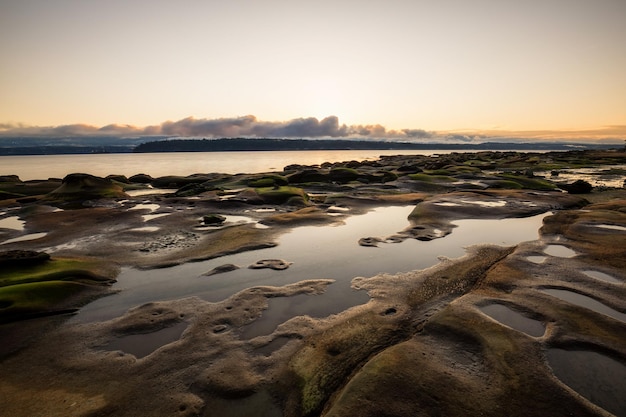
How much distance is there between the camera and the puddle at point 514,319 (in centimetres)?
805

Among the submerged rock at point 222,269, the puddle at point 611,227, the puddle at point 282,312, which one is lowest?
the submerged rock at point 222,269

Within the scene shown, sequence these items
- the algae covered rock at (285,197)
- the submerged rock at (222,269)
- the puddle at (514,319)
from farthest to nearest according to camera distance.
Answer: the algae covered rock at (285,197) < the submerged rock at (222,269) < the puddle at (514,319)

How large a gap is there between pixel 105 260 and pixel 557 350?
52.4 ft

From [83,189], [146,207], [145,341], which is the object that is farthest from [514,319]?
[83,189]

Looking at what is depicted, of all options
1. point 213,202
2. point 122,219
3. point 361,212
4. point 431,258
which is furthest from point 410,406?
point 213,202

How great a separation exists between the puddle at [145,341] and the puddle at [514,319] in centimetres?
799

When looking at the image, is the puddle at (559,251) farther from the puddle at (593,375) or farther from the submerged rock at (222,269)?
the submerged rock at (222,269)

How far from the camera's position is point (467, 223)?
66.4 ft

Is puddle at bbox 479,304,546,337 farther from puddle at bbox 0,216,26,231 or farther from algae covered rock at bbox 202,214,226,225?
puddle at bbox 0,216,26,231

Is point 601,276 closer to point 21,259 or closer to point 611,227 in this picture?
point 611,227

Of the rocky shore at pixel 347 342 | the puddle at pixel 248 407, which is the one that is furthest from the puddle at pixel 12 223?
the puddle at pixel 248 407

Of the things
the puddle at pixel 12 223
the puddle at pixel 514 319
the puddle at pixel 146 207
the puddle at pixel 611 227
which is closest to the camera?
the puddle at pixel 514 319

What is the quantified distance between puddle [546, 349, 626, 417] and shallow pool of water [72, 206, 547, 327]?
15.8ft

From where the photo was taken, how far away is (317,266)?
13.4 m
